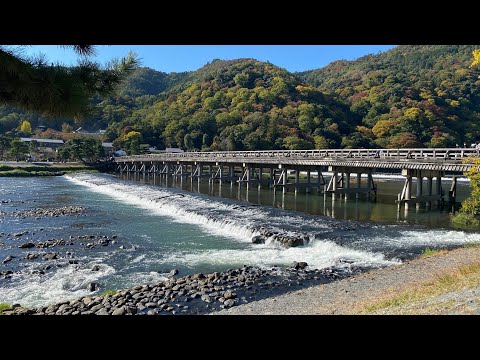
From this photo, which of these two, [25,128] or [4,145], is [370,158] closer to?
[4,145]

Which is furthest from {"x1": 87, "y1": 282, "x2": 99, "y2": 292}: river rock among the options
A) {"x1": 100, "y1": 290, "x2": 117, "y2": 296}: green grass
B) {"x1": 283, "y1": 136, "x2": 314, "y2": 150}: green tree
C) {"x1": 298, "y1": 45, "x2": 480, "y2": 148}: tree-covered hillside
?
{"x1": 298, "y1": 45, "x2": 480, "y2": 148}: tree-covered hillside

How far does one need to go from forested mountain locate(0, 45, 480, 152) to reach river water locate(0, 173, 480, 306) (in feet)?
128

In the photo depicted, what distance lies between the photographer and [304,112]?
67.6 meters

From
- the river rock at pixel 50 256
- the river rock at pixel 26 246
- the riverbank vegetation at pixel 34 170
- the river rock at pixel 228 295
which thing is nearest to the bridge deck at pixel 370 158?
the river rock at pixel 228 295

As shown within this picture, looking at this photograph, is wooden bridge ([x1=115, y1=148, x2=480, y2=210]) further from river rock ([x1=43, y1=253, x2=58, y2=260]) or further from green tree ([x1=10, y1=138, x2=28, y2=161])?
green tree ([x1=10, y1=138, x2=28, y2=161])

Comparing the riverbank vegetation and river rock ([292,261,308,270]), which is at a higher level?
the riverbank vegetation

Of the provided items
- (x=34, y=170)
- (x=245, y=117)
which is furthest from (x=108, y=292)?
(x=245, y=117)

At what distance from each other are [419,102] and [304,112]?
2109cm

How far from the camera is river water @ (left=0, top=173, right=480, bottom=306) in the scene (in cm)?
1023

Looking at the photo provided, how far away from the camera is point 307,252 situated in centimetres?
1241
